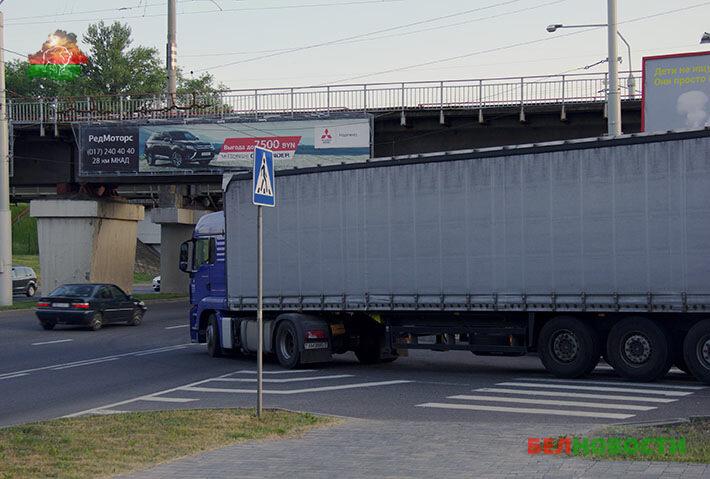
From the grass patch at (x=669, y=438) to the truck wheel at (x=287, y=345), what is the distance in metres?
Answer: 10.1

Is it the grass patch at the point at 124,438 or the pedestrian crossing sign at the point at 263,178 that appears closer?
the grass patch at the point at 124,438

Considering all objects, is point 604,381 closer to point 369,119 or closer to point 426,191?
point 426,191

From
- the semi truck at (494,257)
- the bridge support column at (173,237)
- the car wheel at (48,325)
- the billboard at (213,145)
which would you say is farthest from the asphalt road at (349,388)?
the bridge support column at (173,237)

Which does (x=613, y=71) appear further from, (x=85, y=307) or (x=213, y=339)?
(x=85, y=307)

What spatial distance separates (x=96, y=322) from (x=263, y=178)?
21284mm

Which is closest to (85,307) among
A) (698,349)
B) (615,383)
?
A: (615,383)

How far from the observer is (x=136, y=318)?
34.7 meters

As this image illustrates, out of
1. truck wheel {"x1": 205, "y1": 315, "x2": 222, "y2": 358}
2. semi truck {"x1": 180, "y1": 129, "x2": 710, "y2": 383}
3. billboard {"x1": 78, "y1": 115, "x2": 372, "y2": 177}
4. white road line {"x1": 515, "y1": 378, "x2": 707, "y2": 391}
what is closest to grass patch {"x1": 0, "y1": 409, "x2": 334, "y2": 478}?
white road line {"x1": 515, "y1": 378, "x2": 707, "y2": 391}

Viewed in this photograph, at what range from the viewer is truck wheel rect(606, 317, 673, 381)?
1655 centimetres

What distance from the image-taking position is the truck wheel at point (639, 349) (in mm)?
16547

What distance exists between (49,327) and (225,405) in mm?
19425

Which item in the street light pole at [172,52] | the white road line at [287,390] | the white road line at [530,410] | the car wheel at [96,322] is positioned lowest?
the white road line at [287,390]

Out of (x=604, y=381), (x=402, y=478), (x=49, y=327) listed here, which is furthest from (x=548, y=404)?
(x=49, y=327)

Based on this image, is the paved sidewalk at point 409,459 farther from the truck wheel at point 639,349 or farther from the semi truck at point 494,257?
the semi truck at point 494,257
